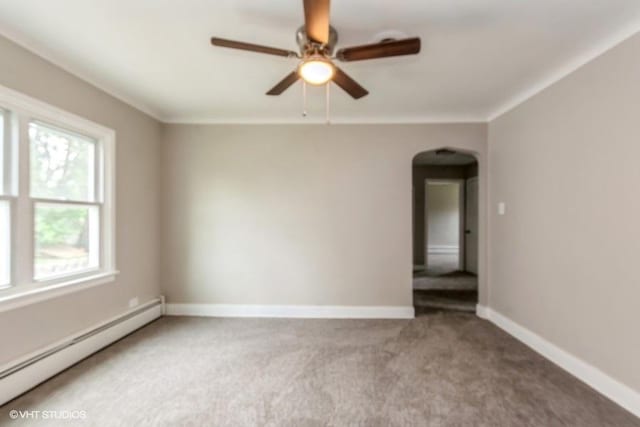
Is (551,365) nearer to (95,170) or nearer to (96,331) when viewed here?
(96,331)

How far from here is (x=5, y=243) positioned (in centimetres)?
218

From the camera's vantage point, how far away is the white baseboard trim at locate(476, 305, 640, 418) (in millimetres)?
2059

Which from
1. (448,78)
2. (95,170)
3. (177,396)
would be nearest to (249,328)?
(177,396)

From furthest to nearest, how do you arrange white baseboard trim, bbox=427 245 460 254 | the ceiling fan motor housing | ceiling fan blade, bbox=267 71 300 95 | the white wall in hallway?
the white wall in hallway → white baseboard trim, bbox=427 245 460 254 → ceiling fan blade, bbox=267 71 300 95 → the ceiling fan motor housing

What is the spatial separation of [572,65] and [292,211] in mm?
3036

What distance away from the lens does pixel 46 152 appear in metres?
2.52

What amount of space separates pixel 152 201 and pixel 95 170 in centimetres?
86

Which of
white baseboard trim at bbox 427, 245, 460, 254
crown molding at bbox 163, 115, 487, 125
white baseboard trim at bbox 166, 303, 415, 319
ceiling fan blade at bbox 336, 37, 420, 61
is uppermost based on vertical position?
crown molding at bbox 163, 115, 487, 125

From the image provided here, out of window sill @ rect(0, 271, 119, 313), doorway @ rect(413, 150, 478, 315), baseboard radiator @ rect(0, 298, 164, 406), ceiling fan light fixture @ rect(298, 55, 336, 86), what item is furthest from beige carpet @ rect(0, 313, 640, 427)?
ceiling fan light fixture @ rect(298, 55, 336, 86)

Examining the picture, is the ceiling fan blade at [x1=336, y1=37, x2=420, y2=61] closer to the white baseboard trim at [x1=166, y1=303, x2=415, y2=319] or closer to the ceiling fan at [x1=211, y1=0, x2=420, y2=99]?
the ceiling fan at [x1=211, y1=0, x2=420, y2=99]

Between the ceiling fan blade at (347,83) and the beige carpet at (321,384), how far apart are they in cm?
222

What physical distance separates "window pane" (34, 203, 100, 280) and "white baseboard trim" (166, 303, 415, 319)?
4.38 feet

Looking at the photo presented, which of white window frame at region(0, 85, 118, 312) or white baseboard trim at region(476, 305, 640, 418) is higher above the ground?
white window frame at region(0, 85, 118, 312)

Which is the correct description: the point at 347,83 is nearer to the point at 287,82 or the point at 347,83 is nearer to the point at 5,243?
the point at 287,82
